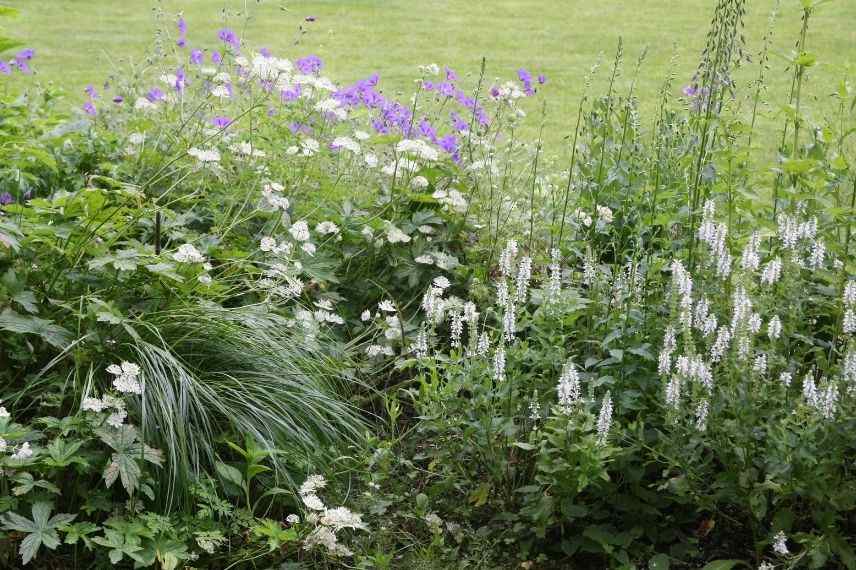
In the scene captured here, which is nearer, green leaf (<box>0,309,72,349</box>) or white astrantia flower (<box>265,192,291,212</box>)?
green leaf (<box>0,309,72,349</box>)

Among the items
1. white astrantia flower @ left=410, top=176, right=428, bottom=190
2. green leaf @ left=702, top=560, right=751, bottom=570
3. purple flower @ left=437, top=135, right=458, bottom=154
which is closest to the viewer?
green leaf @ left=702, top=560, right=751, bottom=570

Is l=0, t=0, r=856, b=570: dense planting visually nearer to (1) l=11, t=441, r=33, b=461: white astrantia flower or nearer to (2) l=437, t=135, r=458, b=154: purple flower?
(1) l=11, t=441, r=33, b=461: white astrantia flower

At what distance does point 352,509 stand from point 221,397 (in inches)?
21.3

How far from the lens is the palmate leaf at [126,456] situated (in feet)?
9.11

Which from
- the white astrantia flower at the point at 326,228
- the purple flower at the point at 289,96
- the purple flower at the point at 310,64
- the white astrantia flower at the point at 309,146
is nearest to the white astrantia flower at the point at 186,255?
the white astrantia flower at the point at 326,228

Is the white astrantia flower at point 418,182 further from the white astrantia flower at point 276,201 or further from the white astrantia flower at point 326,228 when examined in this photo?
the white astrantia flower at point 276,201

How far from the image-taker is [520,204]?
463cm

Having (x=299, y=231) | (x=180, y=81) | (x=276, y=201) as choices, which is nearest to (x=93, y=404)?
(x=299, y=231)

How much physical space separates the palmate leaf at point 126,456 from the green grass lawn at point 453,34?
213 inches

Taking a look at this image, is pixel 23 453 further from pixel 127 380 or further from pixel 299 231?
pixel 299 231

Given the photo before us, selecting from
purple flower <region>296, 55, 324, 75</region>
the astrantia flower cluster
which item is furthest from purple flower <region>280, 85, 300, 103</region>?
the astrantia flower cluster

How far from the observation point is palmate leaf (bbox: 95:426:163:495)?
2.78 m

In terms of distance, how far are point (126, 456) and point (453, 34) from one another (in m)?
8.78

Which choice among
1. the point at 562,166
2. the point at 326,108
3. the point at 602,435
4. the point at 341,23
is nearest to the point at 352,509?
the point at 602,435
